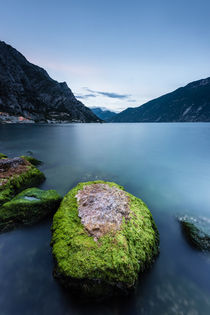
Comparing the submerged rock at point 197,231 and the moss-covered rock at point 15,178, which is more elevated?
the moss-covered rock at point 15,178

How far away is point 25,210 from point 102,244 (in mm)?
4615

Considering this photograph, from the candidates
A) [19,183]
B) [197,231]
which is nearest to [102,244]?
[197,231]

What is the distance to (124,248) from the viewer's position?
4.49 meters

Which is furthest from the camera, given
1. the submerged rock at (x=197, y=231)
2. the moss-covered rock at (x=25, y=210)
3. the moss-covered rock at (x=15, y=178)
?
the moss-covered rock at (x=15, y=178)

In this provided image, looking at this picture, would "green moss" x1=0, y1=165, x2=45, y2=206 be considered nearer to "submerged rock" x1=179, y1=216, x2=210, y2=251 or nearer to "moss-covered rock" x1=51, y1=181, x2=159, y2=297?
"moss-covered rock" x1=51, y1=181, x2=159, y2=297

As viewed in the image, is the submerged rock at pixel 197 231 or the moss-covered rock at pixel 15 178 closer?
the submerged rock at pixel 197 231

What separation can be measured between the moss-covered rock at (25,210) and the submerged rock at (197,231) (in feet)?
23.2

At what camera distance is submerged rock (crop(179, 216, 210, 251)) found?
6125mm

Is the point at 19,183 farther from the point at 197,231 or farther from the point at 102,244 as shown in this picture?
the point at 197,231

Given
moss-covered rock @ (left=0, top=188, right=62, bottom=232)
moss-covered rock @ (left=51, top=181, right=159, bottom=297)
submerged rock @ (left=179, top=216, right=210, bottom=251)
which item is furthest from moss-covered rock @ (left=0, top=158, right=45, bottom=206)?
submerged rock @ (left=179, top=216, right=210, bottom=251)

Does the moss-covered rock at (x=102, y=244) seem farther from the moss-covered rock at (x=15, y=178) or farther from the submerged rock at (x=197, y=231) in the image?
the moss-covered rock at (x=15, y=178)

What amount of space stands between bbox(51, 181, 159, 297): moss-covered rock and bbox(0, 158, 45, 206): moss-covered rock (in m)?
4.11

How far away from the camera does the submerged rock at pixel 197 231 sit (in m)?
6.12

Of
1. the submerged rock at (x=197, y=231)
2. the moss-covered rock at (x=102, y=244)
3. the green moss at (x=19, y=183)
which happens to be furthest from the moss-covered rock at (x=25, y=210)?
the submerged rock at (x=197, y=231)
